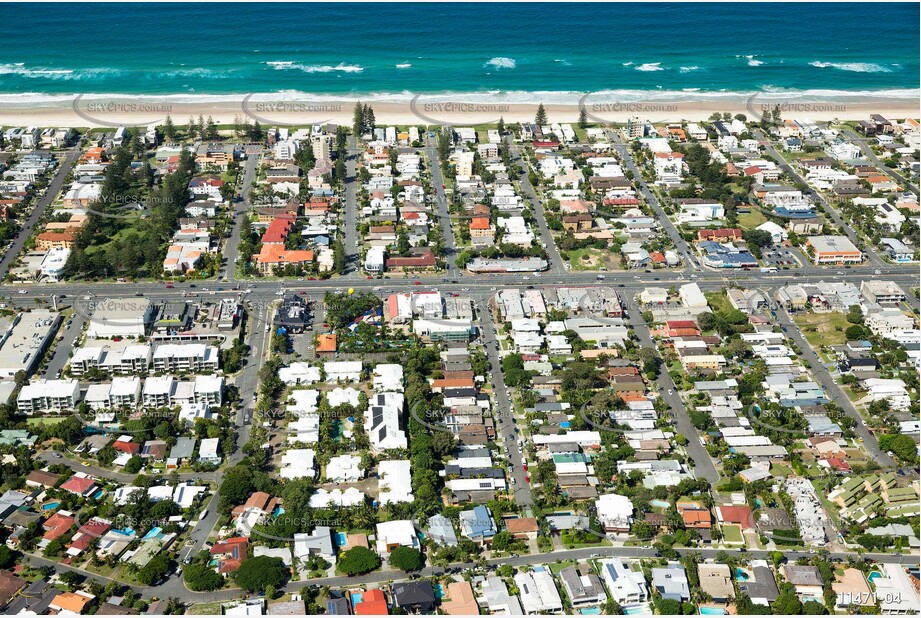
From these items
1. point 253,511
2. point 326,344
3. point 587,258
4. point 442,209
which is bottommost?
point 253,511

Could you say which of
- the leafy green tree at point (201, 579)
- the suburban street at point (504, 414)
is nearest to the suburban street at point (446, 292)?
the suburban street at point (504, 414)

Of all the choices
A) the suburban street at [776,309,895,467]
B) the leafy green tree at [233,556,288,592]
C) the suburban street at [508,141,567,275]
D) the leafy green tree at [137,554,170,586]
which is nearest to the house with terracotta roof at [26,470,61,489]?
the leafy green tree at [137,554,170,586]

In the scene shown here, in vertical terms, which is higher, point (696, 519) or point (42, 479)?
point (42, 479)

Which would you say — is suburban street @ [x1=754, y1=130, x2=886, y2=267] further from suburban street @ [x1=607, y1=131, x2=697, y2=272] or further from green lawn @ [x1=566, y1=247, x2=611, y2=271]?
green lawn @ [x1=566, y1=247, x2=611, y2=271]

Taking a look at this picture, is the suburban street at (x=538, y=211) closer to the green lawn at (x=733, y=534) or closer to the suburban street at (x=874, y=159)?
the green lawn at (x=733, y=534)

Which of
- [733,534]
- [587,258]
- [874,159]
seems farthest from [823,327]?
[874,159]

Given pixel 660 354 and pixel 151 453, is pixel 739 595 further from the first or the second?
pixel 151 453

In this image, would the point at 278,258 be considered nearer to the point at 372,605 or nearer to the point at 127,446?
the point at 127,446
